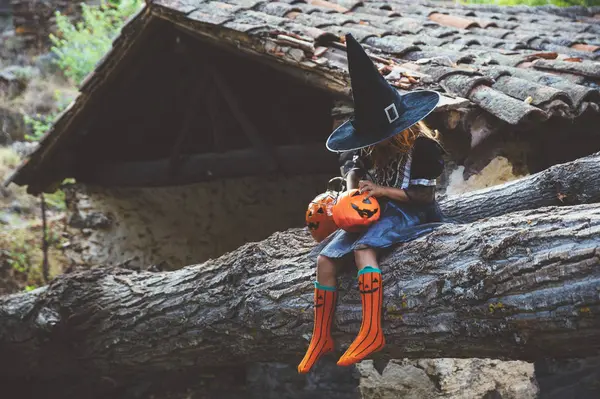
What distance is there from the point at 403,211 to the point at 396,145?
21 cm

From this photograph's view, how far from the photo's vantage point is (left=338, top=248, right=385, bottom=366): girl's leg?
2.04 metres

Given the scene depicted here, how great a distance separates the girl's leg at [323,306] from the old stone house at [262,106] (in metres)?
1.29

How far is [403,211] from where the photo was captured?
7.22 ft

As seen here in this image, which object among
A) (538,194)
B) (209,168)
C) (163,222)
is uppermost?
(538,194)

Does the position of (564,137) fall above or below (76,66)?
above

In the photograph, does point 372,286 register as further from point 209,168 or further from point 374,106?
point 209,168

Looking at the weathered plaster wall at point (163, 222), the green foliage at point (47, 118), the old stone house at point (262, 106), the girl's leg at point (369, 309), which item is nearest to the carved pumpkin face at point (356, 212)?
the girl's leg at point (369, 309)

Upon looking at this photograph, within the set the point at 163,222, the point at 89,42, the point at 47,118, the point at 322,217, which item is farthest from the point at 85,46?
the point at 322,217

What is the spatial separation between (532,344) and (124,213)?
186 inches

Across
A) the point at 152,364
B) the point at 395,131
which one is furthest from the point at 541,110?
the point at 152,364

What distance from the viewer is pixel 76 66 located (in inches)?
368

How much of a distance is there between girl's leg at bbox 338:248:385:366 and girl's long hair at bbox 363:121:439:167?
38cm

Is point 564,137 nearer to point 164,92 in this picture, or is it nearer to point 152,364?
point 152,364

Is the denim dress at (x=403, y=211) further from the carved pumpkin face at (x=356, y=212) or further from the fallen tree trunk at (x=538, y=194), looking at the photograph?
the fallen tree trunk at (x=538, y=194)
